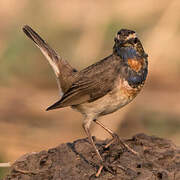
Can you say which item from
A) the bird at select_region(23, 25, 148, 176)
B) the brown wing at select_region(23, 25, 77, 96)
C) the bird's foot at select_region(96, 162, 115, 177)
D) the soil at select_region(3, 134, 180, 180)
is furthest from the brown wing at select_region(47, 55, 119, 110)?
the bird's foot at select_region(96, 162, 115, 177)

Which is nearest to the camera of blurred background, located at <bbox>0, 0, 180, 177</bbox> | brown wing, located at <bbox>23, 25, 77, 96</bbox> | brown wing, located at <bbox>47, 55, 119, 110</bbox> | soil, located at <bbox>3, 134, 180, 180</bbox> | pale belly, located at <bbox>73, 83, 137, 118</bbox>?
soil, located at <bbox>3, 134, 180, 180</bbox>

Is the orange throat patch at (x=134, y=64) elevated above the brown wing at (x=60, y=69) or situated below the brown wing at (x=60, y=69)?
below

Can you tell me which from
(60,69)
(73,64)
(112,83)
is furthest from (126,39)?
(73,64)

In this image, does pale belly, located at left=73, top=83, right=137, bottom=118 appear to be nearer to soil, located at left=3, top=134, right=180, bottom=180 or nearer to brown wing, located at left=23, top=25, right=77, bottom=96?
soil, located at left=3, top=134, right=180, bottom=180

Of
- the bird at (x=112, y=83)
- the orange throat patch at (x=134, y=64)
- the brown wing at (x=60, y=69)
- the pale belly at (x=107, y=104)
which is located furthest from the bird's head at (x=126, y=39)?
the brown wing at (x=60, y=69)

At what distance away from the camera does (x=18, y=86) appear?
13.9 metres

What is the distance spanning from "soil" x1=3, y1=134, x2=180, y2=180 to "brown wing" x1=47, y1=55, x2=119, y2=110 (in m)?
0.67

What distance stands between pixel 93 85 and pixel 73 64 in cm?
590

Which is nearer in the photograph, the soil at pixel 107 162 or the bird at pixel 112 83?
the soil at pixel 107 162

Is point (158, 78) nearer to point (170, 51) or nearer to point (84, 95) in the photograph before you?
point (170, 51)

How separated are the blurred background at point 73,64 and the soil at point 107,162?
319cm

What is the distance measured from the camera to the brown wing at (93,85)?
26.1 ft

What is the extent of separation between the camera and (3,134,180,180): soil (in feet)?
21.8

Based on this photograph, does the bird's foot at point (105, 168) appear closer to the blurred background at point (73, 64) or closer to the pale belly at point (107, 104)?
the pale belly at point (107, 104)
